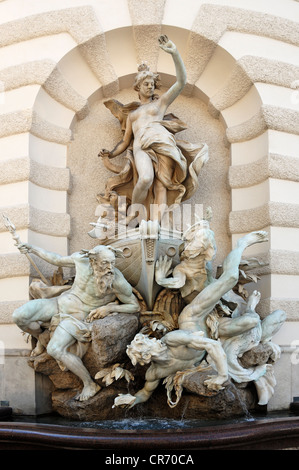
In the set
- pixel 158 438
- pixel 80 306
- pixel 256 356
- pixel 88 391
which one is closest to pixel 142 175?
pixel 80 306

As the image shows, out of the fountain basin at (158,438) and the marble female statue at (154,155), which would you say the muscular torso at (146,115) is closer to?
the marble female statue at (154,155)

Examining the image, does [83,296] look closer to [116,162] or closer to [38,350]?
[38,350]

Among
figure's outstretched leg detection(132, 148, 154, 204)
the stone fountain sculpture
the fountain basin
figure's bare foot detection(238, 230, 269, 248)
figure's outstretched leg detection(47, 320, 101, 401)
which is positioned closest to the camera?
the fountain basin

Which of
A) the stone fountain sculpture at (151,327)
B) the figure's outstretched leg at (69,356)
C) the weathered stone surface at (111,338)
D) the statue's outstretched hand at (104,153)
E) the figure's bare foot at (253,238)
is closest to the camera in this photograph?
the stone fountain sculpture at (151,327)

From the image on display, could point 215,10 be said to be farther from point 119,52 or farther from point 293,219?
point 293,219

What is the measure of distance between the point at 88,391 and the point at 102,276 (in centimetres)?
122

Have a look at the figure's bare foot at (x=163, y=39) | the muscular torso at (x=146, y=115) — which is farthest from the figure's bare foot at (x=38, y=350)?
the figure's bare foot at (x=163, y=39)

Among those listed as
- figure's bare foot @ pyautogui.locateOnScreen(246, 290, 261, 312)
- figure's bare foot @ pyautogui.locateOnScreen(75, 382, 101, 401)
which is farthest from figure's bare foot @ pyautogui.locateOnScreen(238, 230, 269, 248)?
figure's bare foot @ pyautogui.locateOnScreen(75, 382, 101, 401)

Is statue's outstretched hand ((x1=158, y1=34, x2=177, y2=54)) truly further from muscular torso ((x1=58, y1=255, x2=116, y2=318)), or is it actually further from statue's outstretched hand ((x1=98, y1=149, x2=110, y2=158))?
muscular torso ((x1=58, y1=255, x2=116, y2=318))

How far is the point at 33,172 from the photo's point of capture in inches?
275

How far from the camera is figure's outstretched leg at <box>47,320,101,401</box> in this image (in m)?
5.62

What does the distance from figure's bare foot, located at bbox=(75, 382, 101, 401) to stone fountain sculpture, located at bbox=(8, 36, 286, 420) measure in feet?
0.03

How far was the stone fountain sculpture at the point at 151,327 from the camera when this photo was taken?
5.39 meters

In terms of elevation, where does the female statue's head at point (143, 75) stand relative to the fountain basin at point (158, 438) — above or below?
above
